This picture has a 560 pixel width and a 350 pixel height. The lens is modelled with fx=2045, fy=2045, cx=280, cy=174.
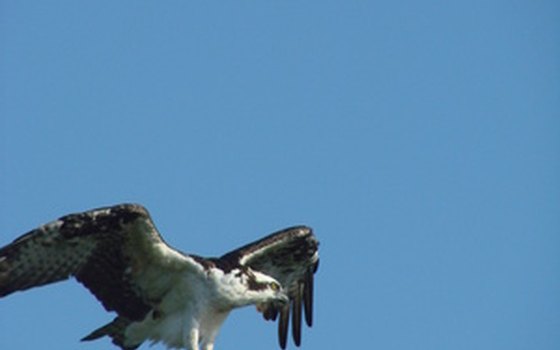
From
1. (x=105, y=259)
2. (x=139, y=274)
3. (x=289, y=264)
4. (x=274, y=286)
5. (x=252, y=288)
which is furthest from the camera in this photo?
(x=289, y=264)

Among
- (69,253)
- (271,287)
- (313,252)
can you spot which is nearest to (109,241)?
(69,253)

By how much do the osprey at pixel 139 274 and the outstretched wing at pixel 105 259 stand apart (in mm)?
12

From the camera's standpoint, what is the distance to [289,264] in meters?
28.6

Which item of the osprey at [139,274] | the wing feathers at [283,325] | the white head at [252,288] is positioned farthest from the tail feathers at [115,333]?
the wing feathers at [283,325]

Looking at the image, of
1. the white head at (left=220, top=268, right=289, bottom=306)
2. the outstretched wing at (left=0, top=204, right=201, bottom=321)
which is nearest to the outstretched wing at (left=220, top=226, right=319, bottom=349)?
the white head at (left=220, top=268, right=289, bottom=306)

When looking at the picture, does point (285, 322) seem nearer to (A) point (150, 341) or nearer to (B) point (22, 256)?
(A) point (150, 341)

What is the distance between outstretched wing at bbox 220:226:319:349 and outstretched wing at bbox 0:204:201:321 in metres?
1.36

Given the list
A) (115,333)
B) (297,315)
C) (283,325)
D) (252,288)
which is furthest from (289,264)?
(115,333)

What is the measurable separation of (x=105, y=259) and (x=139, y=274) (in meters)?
0.71

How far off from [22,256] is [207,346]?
305 centimetres

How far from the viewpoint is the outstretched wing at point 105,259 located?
24.4 meters

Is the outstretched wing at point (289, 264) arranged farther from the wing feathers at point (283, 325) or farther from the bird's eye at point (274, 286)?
the bird's eye at point (274, 286)

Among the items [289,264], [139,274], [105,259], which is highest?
[289,264]

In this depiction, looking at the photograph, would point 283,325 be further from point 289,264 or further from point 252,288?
point 252,288
